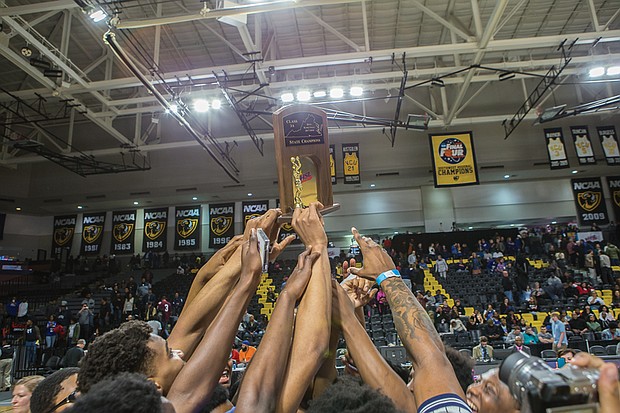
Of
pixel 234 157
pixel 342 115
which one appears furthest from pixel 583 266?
pixel 234 157

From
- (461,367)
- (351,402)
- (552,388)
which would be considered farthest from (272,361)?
(461,367)

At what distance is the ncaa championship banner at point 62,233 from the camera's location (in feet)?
77.8

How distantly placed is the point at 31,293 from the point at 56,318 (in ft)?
26.3

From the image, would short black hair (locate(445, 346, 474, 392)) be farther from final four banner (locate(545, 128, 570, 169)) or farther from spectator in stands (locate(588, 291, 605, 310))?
final four banner (locate(545, 128, 570, 169))

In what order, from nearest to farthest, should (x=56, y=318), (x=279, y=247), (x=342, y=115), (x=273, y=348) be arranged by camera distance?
(x=273, y=348) < (x=279, y=247) < (x=56, y=318) < (x=342, y=115)

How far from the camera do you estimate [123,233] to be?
75.2 ft

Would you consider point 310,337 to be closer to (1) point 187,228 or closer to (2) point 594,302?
(2) point 594,302

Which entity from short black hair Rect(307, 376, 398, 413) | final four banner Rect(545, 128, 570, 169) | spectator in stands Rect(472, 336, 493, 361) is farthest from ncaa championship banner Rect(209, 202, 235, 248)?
short black hair Rect(307, 376, 398, 413)

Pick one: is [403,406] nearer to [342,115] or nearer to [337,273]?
[342,115]

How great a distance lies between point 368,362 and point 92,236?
82.0 feet

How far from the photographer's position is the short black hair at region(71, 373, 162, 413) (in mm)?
855

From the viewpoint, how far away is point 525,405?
0.63 metres

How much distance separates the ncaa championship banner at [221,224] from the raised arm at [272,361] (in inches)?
833

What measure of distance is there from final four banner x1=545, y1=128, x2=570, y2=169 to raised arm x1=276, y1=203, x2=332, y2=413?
17.8m
